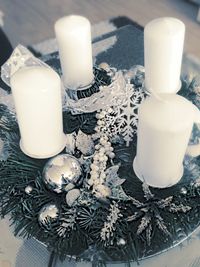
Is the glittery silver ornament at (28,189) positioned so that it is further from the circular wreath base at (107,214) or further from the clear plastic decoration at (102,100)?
the clear plastic decoration at (102,100)

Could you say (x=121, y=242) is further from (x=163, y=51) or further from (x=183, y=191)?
(x=163, y=51)

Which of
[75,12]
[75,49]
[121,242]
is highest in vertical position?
[75,49]

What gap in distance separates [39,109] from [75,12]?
155cm

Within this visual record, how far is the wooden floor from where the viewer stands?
2.04 meters

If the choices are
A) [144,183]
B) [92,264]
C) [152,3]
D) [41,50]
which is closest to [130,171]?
[144,183]

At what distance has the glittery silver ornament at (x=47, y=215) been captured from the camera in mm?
716

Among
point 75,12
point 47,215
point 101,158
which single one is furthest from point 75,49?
point 75,12

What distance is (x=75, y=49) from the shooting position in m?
0.90

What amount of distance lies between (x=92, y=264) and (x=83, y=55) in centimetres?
41

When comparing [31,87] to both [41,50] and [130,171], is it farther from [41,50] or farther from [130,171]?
[41,50]

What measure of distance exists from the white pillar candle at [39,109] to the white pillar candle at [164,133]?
15 centimetres

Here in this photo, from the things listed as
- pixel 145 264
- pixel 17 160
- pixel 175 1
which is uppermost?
pixel 17 160

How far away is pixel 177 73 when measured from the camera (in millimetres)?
893

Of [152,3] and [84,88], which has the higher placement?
[84,88]
